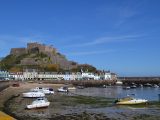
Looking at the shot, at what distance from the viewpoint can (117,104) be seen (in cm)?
5219

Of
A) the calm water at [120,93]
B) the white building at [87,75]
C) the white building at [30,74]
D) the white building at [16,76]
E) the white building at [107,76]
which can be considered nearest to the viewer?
the calm water at [120,93]

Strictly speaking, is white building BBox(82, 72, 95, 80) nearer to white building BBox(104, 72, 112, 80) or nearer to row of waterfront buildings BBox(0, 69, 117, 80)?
row of waterfront buildings BBox(0, 69, 117, 80)

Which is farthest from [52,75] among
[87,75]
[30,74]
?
[87,75]

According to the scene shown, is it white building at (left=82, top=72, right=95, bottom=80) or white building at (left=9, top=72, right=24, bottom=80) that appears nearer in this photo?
white building at (left=9, top=72, right=24, bottom=80)

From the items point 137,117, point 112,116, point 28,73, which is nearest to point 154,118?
point 137,117

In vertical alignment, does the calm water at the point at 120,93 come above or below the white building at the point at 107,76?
below

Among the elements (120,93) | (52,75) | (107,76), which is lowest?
(120,93)

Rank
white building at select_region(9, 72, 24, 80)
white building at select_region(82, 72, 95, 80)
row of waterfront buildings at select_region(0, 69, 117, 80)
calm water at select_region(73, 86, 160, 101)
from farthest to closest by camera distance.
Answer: white building at select_region(82, 72, 95, 80) < row of waterfront buildings at select_region(0, 69, 117, 80) < white building at select_region(9, 72, 24, 80) < calm water at select_region(73, 86, 160, 101)

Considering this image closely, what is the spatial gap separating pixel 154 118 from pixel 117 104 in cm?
1581

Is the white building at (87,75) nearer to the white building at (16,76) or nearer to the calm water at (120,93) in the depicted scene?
the white building at (16,76)

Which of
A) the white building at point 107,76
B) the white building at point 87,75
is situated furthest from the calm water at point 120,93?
the white building at point 107,76

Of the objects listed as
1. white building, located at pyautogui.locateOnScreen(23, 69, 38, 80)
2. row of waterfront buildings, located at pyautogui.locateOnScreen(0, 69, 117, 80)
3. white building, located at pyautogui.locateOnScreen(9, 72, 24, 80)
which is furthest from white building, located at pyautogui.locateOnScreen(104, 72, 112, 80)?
white building, located at pyautogui.locateOnScreen(9, 72, 24, 80)

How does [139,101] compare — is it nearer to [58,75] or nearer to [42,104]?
[42,104]

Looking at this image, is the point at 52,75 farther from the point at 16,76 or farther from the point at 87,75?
the point at 87,75
